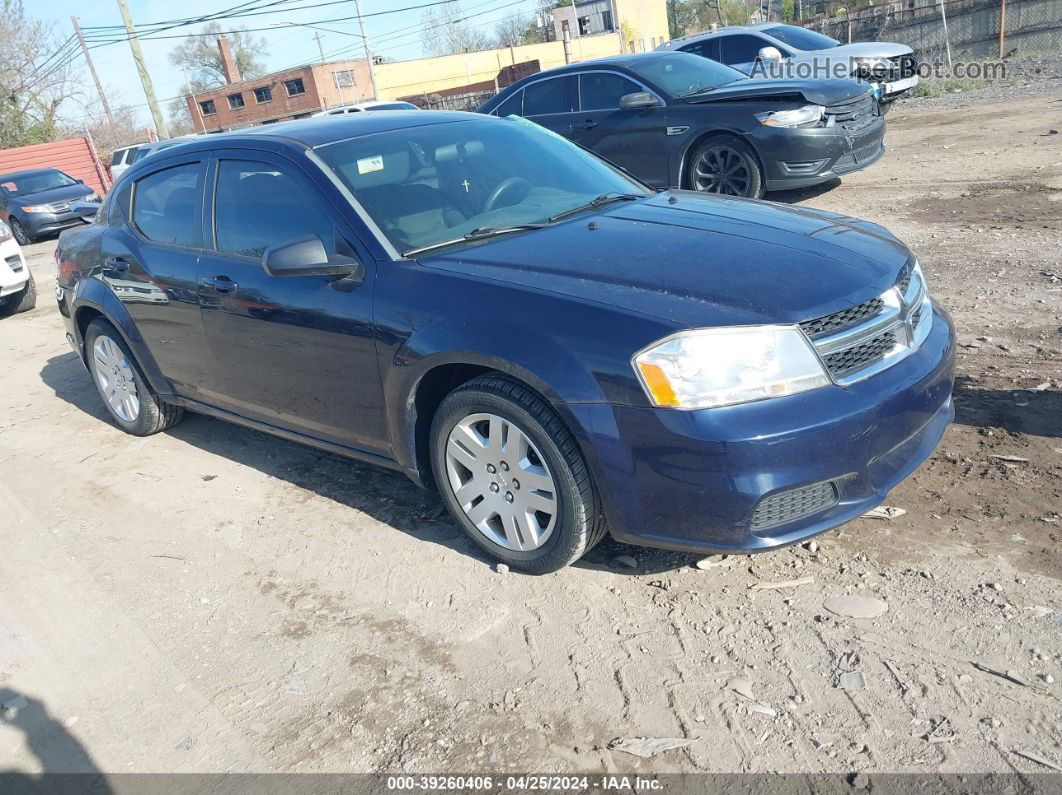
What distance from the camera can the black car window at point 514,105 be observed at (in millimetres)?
10461

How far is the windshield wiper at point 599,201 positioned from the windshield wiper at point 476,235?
6.5 inches

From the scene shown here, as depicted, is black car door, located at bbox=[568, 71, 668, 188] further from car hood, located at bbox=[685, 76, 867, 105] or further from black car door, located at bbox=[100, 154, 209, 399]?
black car door, located at bbox=[100, 154, 209, 399]

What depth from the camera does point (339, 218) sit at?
3.73m

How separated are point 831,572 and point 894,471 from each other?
440mm

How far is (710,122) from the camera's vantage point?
28.5ft

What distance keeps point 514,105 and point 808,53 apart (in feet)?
19.8

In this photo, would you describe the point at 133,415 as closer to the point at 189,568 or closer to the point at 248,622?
the point at 189,568

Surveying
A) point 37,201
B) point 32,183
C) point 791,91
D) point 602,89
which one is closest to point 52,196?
point 37,201

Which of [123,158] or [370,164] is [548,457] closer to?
[370,164]

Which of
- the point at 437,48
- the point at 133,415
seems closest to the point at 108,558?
the point at 133,415

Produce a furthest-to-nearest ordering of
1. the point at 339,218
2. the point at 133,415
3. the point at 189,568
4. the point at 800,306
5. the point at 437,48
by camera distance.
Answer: the point at 437,48 → the point at 133,415 → the point at 189,568 → the point at 339,218 → the point at 800,306

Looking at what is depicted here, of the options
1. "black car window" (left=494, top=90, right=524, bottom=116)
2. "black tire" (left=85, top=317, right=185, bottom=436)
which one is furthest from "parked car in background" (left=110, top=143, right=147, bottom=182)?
"black tire" (left=85, top=317, right=185, bottom=436)

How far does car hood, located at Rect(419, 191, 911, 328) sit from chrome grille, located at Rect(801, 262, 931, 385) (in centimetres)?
4

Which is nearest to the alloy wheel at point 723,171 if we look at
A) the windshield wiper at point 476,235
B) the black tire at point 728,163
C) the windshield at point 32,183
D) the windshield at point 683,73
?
the black tire at point 728,163
